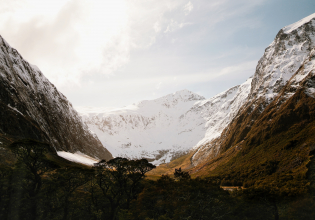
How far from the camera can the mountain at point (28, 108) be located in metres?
74.5

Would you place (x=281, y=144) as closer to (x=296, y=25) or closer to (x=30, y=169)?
(x=30, y=169)

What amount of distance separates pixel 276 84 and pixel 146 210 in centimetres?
15995

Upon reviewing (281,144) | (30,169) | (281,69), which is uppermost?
(281,69)

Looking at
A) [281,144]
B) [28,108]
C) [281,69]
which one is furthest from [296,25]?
[28,108]

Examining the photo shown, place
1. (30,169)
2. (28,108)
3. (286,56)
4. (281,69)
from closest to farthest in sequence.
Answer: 1. (30,169)
2. (28,108)
3. (281,69)
4. (286,56)

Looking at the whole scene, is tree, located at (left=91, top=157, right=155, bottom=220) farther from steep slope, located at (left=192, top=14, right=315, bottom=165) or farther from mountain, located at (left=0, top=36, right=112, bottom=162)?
steep slope, located at (left=192, top=14, right=315, bottom=165)

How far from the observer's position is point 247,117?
162000 mm

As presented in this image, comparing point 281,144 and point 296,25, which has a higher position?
point 296,25

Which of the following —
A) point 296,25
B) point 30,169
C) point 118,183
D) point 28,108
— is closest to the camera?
point 30,169

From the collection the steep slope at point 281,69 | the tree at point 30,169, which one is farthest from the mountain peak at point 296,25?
the tree at point 30,169

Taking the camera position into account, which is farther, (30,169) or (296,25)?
(296,25)

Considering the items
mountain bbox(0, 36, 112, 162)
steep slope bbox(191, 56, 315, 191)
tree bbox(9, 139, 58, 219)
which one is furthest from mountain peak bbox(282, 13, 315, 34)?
tree bbox(9, 139, 58, 219)

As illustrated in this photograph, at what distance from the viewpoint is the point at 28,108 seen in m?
89.8

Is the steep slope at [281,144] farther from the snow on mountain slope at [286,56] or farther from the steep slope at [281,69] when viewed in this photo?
the snow on mountain slope at [286,56]
